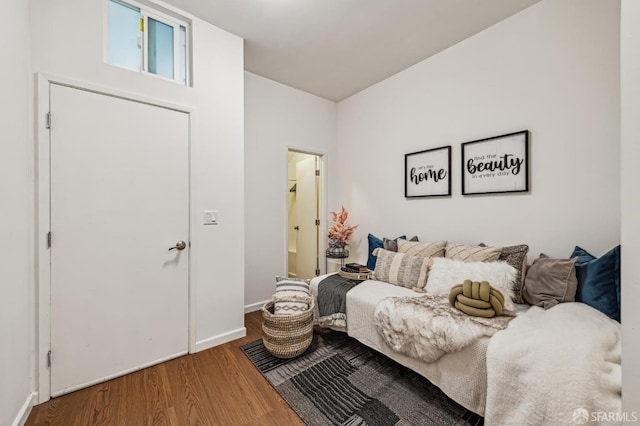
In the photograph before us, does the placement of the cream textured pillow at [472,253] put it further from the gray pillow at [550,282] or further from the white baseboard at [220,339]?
the white baseboard at [220,339]

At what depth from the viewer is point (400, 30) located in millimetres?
2328

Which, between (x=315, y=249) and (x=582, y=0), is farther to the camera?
(x=315, y=249)

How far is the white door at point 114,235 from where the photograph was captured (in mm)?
1669

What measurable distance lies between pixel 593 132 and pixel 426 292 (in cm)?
165

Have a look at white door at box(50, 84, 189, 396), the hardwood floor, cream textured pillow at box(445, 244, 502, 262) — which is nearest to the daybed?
cream textured pillow at box(445, 244, 502, 262)

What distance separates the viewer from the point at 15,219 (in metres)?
1.38

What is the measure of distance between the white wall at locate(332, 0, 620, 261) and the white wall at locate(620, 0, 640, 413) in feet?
4.27

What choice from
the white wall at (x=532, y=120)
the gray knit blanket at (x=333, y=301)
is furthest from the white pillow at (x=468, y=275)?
the gray knit blanket at (x=333, y=301)

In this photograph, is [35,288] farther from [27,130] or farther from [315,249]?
[315,249]

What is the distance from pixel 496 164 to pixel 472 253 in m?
0.83

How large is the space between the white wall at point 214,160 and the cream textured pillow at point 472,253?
6.43 ft

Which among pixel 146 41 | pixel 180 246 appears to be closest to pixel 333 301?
pixel 180 246

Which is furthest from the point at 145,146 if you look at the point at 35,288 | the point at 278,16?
the point at 278,16

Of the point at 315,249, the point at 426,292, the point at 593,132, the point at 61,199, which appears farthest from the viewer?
the point at 315,249
